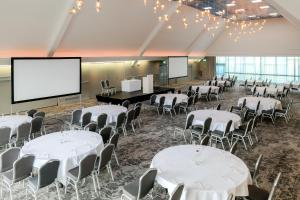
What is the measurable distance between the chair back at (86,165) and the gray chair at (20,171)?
3.13ft

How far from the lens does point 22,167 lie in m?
4.65

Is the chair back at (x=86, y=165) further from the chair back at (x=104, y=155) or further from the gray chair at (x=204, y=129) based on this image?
the gray chair at (x=204, y=129)

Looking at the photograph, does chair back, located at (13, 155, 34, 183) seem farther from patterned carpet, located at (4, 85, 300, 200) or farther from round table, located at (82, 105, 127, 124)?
round table, located at (82, 105, 127, 124)

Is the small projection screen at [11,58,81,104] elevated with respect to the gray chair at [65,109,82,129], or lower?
elevated

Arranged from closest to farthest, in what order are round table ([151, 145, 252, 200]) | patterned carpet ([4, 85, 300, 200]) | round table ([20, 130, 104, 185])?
round table ([151, 145, 252, 200]) < round table ([20, 130, 104, 185]) < patterned carpet ([4, 85, 300, 200])

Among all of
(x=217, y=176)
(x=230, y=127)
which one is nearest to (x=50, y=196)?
(x=217, y=176)

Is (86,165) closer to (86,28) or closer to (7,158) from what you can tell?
(7,158)

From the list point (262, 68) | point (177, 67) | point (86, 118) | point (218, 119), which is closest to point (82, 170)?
point (86, 118)

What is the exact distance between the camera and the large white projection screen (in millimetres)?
19906

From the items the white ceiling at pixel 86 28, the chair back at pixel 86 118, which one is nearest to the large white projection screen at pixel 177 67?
the white ceiling at pixel 86 28

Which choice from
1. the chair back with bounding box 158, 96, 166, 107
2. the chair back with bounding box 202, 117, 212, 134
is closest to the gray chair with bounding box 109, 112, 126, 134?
the chair back with bounding box 202, 117, 212, 134

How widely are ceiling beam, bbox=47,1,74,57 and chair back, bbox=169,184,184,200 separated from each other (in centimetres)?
883

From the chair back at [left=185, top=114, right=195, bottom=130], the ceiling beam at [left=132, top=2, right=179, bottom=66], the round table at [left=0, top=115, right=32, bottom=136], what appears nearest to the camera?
the round table at [left=0, top=115, right=32, bottom=136]

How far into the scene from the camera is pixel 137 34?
15398mm
